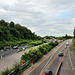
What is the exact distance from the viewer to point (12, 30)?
82.6 metres

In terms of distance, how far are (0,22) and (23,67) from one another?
6920 cm

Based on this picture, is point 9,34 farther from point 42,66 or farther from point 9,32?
point 42,66

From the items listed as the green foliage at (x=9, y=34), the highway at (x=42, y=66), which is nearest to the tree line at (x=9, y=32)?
the green foliage at (x=9, y=34)

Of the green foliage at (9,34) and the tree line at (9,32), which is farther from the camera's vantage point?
the tree line at (9,32)

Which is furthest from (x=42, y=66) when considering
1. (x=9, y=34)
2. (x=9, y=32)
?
(x=9, y=32)

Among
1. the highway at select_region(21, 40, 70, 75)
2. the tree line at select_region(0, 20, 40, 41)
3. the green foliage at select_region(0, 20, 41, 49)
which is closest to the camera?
the highway at select_region(21, 40, 70, 75)

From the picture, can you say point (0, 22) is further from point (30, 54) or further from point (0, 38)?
point (30, 54)

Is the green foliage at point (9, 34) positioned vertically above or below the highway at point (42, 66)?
above

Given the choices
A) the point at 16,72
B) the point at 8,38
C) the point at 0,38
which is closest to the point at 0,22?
the point at 8,38

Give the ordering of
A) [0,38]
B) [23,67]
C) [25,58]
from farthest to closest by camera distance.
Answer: [0,38]
[25,58]
[23,67]

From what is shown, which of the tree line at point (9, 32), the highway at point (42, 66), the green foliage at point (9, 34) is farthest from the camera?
the tree line at point (9, 32)

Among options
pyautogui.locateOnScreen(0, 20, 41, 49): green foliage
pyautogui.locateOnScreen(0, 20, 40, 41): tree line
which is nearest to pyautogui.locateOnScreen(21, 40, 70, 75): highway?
pyautogui.locateOnScreen(0, 20, 41, 49): green foliage

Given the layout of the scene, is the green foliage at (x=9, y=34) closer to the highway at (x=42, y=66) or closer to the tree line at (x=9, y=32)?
the tree line at (x=9, y=32)

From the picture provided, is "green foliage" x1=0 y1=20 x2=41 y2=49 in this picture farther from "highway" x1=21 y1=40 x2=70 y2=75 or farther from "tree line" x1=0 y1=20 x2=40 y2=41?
"highway" x1=21 y1=40 x2=70 y2=75
